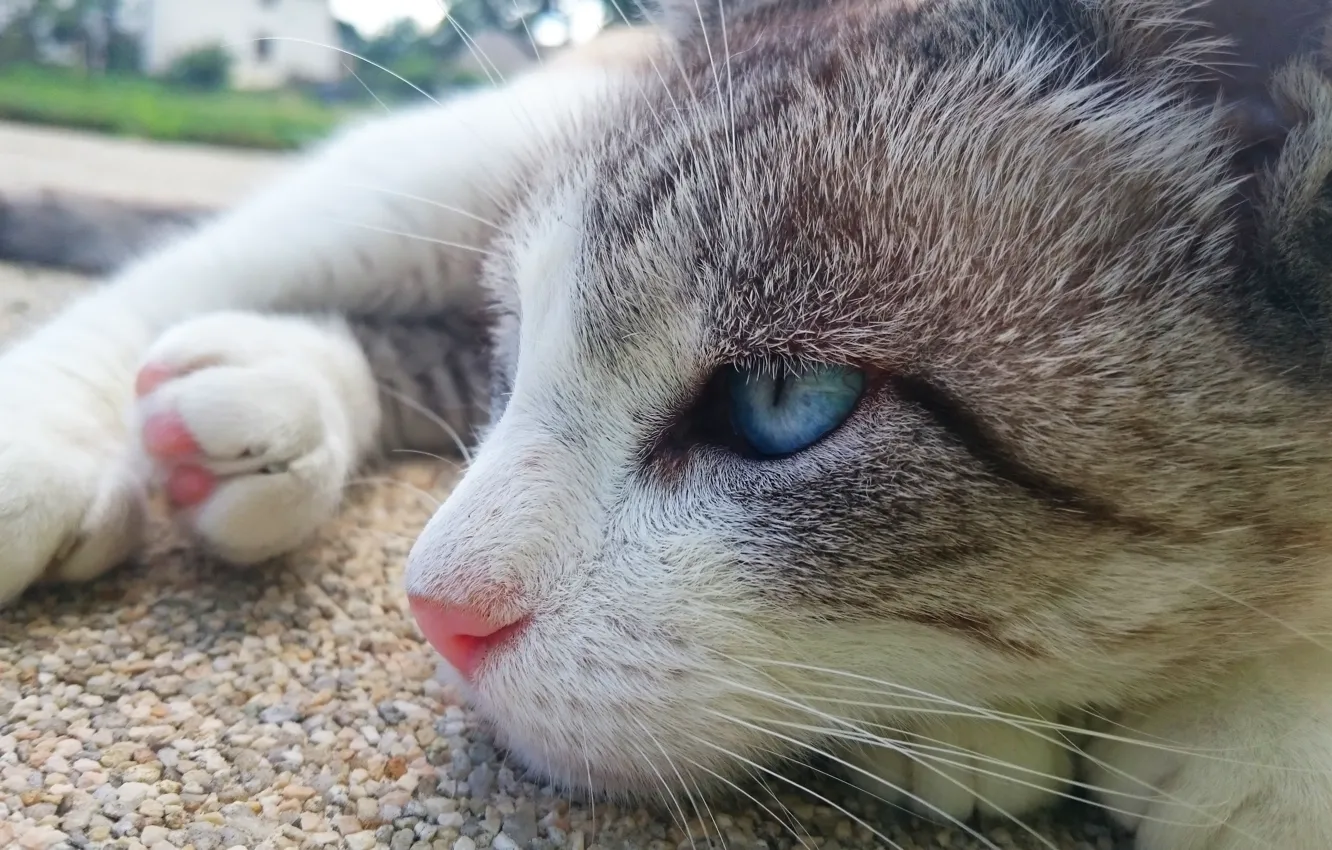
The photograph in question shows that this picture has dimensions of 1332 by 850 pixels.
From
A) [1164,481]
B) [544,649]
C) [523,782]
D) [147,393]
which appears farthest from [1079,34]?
[147,393]

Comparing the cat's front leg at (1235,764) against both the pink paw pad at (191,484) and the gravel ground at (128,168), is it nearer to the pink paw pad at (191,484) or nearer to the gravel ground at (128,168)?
the pink paw pad at (191,484)

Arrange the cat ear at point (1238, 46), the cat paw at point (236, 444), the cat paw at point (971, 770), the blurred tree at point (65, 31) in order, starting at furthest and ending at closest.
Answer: the blurred tree at point (65, 31)
the cat paw at point (236, 444)
the cat paw at point (971, 770)
the cat ear at point (1238, 46)

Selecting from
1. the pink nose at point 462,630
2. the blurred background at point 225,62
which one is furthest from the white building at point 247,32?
the pink nose at point 462,630

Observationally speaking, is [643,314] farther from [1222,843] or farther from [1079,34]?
[1222,843]

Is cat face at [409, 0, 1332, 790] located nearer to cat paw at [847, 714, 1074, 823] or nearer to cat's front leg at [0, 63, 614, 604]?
cat paw at [847, 714, 1074, 823]

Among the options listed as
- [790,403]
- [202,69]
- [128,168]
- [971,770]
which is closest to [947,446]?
[790,403]

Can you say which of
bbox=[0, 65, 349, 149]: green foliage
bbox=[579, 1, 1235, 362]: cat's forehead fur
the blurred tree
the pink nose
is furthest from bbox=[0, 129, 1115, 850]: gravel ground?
the blurred tree

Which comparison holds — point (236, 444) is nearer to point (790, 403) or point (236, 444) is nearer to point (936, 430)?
point (790, 403)

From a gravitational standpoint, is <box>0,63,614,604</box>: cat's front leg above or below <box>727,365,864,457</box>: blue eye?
below
